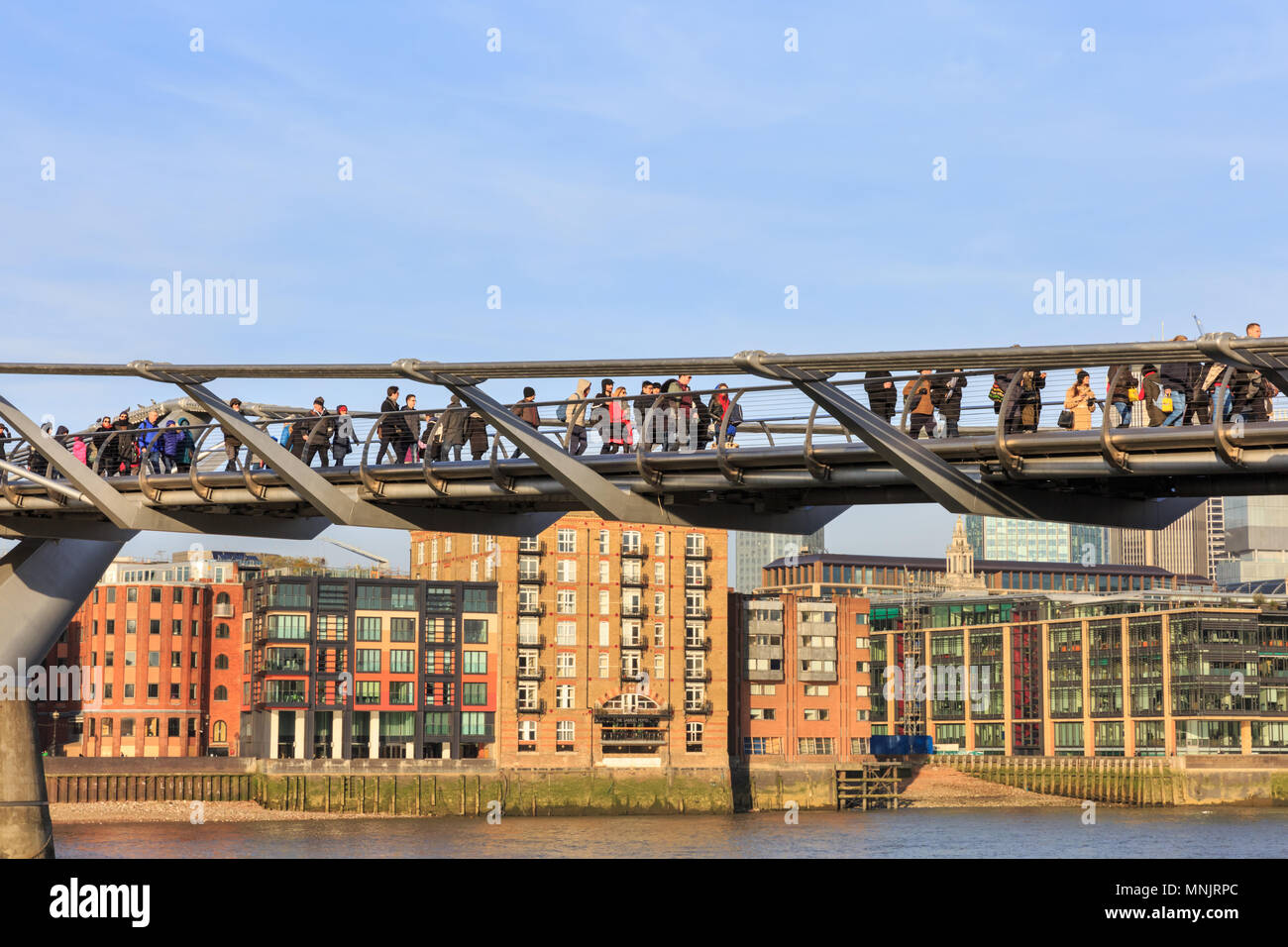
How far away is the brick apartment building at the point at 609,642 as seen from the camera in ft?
381

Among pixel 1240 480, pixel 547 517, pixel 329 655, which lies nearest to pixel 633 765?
pixel 329 655

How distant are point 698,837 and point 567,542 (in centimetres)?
3242

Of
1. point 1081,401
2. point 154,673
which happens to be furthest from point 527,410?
point 154,673

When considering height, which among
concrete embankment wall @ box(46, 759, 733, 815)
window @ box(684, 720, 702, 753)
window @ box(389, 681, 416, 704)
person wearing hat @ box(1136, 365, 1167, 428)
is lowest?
concrete embankment wall @ box(46, 759, 733, 815)

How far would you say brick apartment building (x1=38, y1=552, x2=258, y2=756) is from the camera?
11894cm

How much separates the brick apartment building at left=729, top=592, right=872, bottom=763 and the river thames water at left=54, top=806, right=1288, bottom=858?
14438 mm

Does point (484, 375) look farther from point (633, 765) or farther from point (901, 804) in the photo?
point (901, 804)

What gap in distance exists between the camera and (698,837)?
9088 cm

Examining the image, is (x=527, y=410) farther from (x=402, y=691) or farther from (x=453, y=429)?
(x=402, y=691)

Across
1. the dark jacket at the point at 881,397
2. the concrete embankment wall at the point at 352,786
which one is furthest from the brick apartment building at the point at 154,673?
the dark jacket at the point at 881,397

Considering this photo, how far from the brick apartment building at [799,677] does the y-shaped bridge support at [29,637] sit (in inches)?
3416

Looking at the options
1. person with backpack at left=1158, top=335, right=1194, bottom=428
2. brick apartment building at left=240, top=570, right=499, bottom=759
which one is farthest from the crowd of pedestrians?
brick apartment building at left=240, top=570, right=499, bottom=759

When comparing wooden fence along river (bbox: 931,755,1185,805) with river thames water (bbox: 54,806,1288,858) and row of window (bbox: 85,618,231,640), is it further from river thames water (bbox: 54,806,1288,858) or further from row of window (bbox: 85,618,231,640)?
row of window (bbox: 85,618,231,640)
